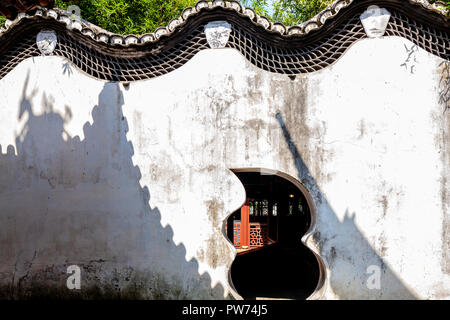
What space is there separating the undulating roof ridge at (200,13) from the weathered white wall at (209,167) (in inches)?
21.1

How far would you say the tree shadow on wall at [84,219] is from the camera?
4.75 metres

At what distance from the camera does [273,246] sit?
11.3m

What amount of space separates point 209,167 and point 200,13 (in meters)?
2.21

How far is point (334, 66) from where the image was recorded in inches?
185

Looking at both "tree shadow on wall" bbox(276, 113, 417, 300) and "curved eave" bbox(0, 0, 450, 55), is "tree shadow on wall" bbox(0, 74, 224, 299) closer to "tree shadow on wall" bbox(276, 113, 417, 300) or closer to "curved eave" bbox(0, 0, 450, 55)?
"curved eave" bbox(0, 0, 450, 55)

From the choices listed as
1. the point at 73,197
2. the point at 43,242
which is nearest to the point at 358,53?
the point at 73,197

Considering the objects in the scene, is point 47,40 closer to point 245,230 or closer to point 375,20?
point 375,20

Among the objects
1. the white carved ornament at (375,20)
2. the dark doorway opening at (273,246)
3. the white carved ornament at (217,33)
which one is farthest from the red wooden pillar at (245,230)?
the white carved ornament at (375,20)

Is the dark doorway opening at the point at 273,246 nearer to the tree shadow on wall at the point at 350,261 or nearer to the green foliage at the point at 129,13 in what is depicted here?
the tree shadow on wall at the point at 350,261

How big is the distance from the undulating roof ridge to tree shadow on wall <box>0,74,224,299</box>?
743mm

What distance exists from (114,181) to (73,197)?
67 cm

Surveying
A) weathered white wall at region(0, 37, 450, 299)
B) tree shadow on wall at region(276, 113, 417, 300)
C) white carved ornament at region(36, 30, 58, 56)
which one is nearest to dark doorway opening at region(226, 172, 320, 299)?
tree shadow on wall at region(276, 113, 417, 300)

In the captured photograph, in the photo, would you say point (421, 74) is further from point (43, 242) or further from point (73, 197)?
point (43, 242)

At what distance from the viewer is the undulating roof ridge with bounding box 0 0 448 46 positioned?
4602mm
